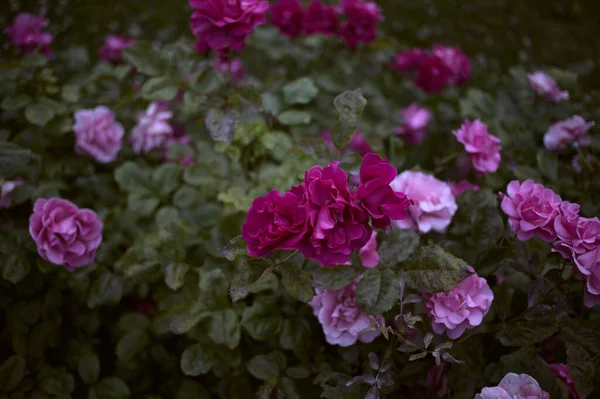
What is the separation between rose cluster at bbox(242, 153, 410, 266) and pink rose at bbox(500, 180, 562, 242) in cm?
27

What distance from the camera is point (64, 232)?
3.60ft

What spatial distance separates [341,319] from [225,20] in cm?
71

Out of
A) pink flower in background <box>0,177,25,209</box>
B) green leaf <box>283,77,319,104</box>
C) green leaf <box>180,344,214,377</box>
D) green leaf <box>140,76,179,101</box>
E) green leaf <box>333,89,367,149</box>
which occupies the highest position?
green leaf <box>333,89,367,149</box>

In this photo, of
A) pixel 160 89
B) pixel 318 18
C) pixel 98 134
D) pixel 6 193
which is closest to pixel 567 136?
pixel 318 18

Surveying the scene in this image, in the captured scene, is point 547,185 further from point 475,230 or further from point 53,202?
point 53,202

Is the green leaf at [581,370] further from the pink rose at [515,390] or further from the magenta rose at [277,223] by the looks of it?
the magenta rose at [277,223]

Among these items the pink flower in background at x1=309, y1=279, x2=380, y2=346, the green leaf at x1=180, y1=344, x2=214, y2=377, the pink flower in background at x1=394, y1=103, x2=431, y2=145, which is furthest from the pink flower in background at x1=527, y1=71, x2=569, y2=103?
the green leaf at x1=180, y1=344, x2=214, y2=377

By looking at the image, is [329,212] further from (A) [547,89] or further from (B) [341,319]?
(A) [547,89]

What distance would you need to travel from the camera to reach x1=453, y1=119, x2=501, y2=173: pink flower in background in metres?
1.20

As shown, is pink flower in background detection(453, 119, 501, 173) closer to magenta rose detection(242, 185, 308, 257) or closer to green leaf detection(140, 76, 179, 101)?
magenta rose detection(242, 185, 308, 257)

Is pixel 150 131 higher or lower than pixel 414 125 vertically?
higher

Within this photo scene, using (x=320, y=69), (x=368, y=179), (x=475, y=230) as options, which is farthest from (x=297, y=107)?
(x=368, y=179)

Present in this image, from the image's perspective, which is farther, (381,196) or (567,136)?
(567,136)

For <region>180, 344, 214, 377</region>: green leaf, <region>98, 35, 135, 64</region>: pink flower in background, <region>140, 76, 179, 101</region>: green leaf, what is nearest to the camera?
<region>180, 344, 214, 377</region>: green leaf
